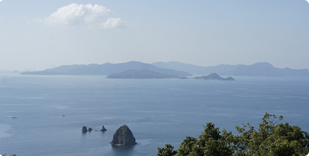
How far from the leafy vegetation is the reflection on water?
2750cm

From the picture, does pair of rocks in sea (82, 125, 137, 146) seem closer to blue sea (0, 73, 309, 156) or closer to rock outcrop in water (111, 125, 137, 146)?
rock outcrop in water (111, 125, 137, 146)

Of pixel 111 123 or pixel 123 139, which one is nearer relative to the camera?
pixel 123 139

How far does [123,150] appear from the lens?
4272 centimetres

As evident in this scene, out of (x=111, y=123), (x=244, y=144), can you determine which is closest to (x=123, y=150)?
(x=111, y=123)

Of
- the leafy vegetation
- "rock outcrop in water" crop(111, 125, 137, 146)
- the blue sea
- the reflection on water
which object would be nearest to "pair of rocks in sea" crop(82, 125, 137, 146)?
"rock outcrop in water" crop(111, 125, 137, 146)

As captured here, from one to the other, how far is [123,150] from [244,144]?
3024 cm

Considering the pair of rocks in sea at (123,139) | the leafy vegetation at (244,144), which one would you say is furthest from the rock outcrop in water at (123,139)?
the leafy vegetation at (244,144)

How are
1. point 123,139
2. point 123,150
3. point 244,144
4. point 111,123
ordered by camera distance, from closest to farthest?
point 244,144, point 123,150, point 123,139, point 111,123

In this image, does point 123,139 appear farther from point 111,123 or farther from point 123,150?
point 111,123

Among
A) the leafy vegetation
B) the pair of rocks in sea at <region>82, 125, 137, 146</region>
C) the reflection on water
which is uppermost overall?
the leafy vegetation

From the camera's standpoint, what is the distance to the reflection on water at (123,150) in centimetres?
4103

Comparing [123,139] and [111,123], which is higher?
[111,123]

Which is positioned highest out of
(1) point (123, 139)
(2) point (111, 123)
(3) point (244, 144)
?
(3) point (244, 144)

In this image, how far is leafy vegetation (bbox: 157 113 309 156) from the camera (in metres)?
10.9
